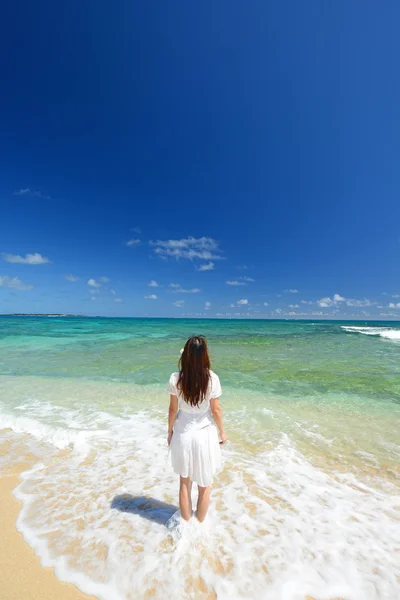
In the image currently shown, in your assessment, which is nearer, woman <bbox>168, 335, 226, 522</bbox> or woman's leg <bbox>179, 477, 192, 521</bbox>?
woman <bbox>168, 335, 226, 522</bbox>

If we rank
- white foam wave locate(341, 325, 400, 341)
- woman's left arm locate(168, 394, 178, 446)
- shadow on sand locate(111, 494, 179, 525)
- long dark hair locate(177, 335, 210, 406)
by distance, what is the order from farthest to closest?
white foam wave locate(341, 325, 400, 341) → shadow on sand locate(111, 494, 179, 525) → woman's left arm locate(168, 394, 178, 446) → long dark hair locate(177, 335, 210, 406)

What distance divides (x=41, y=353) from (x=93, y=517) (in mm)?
17485

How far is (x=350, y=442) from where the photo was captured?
6.36 meters

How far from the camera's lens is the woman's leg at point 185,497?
3.33m

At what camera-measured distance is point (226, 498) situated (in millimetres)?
4211

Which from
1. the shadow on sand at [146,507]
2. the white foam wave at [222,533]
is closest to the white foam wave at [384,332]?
the white foam wave at [222,533]

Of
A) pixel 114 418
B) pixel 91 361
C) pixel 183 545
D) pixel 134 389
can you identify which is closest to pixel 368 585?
pixel 183 545

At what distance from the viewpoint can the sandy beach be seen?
2.66 meters

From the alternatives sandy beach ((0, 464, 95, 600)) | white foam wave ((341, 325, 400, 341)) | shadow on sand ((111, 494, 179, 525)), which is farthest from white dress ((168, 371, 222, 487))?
white foam wave ((341, 325, 400, 341))

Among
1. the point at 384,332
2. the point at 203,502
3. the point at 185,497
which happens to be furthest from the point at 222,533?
the point at 384,332

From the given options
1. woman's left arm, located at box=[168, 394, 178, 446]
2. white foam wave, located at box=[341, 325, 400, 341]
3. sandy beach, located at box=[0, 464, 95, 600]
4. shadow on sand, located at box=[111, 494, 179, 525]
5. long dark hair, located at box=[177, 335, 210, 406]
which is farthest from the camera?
white foam wave, located at box=[341, 325, 400, 341]

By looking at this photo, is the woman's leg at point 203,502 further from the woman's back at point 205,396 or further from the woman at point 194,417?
the woman's back at point 205,396

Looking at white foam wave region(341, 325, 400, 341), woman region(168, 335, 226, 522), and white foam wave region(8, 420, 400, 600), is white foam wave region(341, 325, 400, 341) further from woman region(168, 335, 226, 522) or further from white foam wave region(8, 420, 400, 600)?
woman region(168, 335, 226, 522)

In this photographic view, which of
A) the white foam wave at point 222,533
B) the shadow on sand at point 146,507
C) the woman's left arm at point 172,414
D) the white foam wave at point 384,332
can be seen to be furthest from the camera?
the white foam wave at point 384,332
